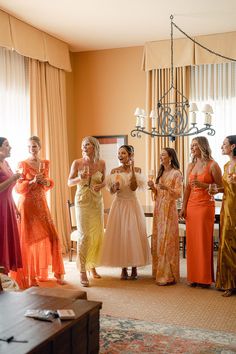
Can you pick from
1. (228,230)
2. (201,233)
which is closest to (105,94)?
(201,233)

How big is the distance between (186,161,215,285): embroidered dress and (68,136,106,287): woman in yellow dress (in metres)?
1.02

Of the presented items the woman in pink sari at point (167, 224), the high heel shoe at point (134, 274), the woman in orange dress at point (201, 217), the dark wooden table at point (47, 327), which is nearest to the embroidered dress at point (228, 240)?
Answer: the woman in orange dress at point (201, 217)

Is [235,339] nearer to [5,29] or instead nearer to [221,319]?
[221,319]

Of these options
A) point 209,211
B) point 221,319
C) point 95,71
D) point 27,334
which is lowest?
point 221,319

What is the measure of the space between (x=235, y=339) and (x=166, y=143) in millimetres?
3681

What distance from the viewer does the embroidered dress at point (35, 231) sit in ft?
15.3

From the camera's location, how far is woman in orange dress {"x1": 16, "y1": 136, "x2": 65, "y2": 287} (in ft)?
15.3

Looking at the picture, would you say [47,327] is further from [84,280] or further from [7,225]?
[84,280]

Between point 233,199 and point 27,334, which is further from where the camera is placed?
point 233,199

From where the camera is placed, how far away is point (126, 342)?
10.8 ft

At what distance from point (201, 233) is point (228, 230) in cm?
32

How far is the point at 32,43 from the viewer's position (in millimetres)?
5766

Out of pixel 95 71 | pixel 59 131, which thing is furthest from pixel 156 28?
pixel 59 131

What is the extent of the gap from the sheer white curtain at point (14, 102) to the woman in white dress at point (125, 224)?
4.92 ft
